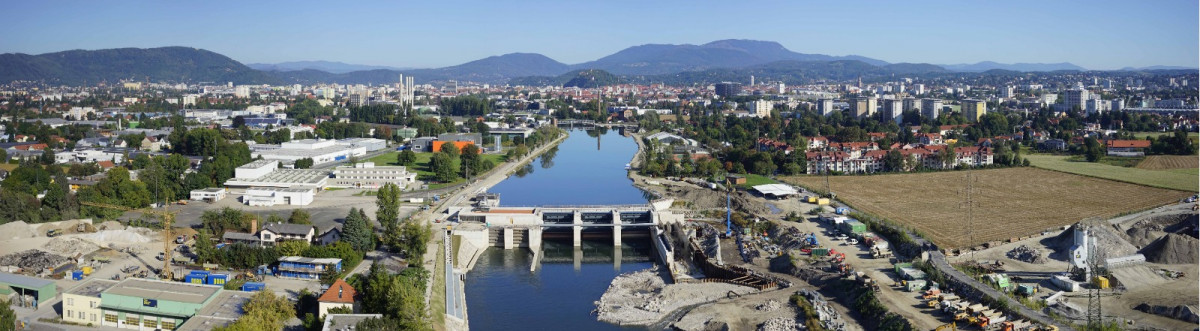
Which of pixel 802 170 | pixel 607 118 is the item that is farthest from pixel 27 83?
pixel 802 170

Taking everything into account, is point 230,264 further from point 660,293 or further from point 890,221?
point 890,221

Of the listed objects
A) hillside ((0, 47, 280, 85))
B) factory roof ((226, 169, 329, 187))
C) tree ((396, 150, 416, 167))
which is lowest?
factory roof ((226, 169, 329, 187))

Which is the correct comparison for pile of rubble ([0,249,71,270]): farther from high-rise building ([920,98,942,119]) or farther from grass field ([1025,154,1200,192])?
high-rise building ([920,98,942,119])

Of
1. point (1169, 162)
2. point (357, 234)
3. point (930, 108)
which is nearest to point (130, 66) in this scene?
point (930, 108)

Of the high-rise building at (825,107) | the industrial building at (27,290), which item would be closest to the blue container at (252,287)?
the industrial building at (27,290)

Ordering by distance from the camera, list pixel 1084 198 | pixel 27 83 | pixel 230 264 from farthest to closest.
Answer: pixel 27 83
pixel 1084 198
pixel 230 264

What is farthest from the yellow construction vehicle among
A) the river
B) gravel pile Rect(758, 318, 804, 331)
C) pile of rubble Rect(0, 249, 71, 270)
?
pile of rubble Rect(0, 249, 71, 270)
